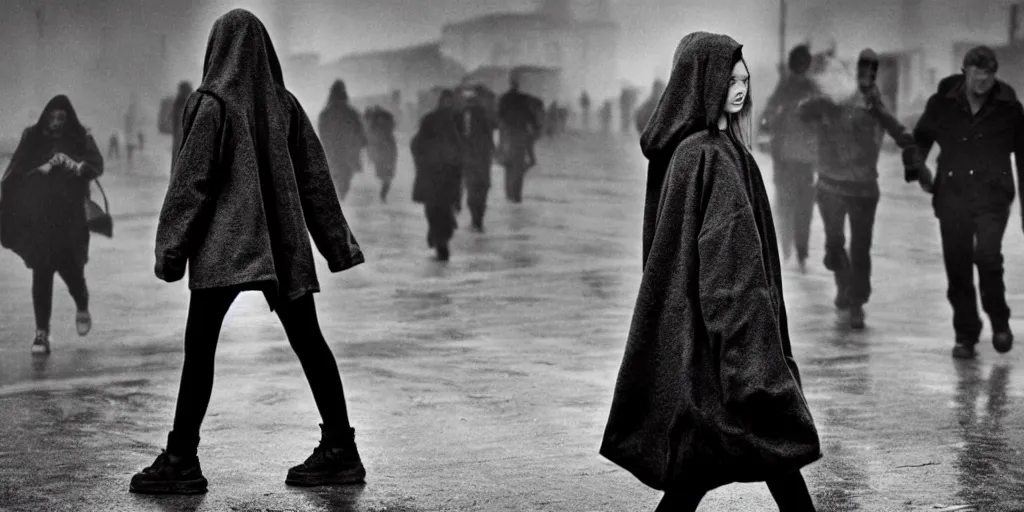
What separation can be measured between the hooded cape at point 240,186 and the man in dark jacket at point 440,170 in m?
7.95

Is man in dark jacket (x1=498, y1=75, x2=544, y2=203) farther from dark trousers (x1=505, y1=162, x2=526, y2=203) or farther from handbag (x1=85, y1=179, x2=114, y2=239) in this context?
handbag (x1=85, y1=179, x2=114, y2=239)

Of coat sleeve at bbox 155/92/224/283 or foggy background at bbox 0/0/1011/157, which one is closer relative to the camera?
coat sleeve at bbox 155/92/224/283

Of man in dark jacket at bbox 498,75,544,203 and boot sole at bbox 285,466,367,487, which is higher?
man in dark jacket at bbox 498,75,544,203

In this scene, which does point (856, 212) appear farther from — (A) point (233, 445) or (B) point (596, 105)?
Result: (A) point (233, 445)

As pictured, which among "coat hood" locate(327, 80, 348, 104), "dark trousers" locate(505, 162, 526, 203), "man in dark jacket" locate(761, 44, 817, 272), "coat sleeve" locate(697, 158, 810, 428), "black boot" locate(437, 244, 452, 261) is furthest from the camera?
"dark trousers" locate(505, 162, 526, 203)

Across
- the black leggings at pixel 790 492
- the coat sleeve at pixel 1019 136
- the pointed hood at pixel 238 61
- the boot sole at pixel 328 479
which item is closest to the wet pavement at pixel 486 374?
the boot sole at pixel 328 479

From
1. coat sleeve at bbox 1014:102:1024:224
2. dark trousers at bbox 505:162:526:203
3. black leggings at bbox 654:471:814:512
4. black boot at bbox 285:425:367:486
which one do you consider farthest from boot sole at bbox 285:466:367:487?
dark trousers at bbox 505:162:526:203

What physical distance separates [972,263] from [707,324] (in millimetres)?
6021

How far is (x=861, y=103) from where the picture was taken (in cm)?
1197

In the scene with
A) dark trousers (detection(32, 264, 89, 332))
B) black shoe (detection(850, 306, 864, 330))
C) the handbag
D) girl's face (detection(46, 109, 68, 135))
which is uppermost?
girl's face (detection(46, 109, 68, 135))

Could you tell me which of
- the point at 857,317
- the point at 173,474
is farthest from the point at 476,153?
the point at 173,474

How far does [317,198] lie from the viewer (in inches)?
235

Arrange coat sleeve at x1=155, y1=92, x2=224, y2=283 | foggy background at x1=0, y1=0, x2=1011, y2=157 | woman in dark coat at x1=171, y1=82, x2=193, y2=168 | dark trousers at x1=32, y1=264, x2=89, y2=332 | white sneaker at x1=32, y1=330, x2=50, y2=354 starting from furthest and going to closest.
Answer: woman in dark coat at x1=171, y1=82, x2=193, y2=168, foggy background at x1=0, y1=0, x2=1011, y2=157, dark trousers at x1=32, y1=264, x2=89, y2=332, white sneaker at x1=32, y1=330, x2=50, y2=354, coat sleeve at x1=155, y1=92, x2=224, y2=283

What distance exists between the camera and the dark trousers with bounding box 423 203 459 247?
13.9m
